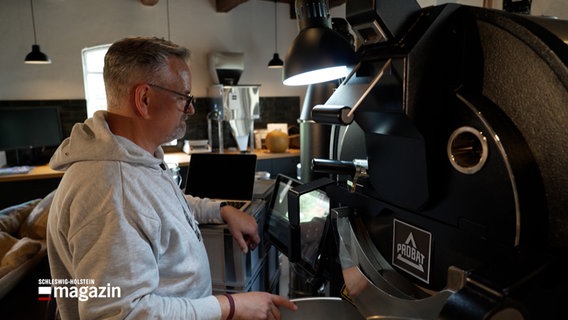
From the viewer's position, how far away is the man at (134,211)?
0.83 m

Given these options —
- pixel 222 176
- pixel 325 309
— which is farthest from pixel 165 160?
pixel 325 309

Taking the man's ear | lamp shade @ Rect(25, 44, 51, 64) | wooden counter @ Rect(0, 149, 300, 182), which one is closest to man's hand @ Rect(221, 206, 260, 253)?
the man's ear

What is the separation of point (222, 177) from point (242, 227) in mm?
396

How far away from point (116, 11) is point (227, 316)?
4443 millimetres

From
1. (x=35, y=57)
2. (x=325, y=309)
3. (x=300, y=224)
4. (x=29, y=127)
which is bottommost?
(x=325, y=309)

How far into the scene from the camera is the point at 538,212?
1.58 feet

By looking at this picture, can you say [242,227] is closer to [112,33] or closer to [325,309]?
[325,309]

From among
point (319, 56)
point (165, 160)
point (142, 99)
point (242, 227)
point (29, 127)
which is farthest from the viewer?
point (29, 127)

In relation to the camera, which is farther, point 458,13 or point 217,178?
point 217,178

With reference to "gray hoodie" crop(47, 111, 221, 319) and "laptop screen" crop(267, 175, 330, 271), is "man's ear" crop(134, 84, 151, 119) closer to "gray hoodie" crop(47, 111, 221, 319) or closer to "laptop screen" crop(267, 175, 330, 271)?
"gray hoodie" crop(47, 111, 221, 319)

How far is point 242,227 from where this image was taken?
1.39m

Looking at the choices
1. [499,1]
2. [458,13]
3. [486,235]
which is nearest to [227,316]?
[486,235]

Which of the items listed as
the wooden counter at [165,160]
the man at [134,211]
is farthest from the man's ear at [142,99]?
the wooden counter at [165,160]

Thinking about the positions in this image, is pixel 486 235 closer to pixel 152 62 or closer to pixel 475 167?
pixel 475 167
